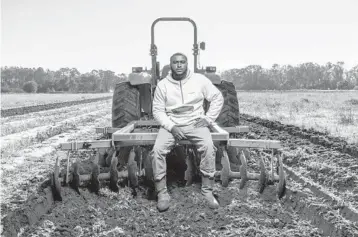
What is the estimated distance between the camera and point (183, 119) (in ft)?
12.3

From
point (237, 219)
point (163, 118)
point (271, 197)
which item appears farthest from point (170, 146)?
point (271, 197)

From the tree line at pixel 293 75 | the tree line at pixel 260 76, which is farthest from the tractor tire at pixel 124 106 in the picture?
the tree line at pixel 293 75

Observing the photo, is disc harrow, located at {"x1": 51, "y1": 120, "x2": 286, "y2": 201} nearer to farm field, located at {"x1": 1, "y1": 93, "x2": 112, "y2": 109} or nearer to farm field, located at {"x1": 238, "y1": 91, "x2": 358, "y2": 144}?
farm field, located at {"x1": 238, "y1": 91, "x2": 358, "y2": 144}

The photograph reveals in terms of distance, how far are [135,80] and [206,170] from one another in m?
2.04

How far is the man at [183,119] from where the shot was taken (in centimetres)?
359

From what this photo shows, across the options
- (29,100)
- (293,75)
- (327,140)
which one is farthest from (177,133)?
(293,75)

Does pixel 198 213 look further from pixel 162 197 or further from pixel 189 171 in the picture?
pixel 189 171

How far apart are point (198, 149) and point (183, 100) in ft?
1.68

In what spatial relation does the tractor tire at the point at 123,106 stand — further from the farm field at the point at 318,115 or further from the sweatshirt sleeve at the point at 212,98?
the farm field at the point at 318,115

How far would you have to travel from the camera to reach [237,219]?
3234 millimetres

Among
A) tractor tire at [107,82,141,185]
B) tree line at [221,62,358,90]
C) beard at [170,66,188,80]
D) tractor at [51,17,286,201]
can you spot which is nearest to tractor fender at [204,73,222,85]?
tractor at [51,17,286,201]

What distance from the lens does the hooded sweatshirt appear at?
12.2ft

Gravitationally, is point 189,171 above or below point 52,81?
below

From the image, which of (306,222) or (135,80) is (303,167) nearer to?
(306,222)
